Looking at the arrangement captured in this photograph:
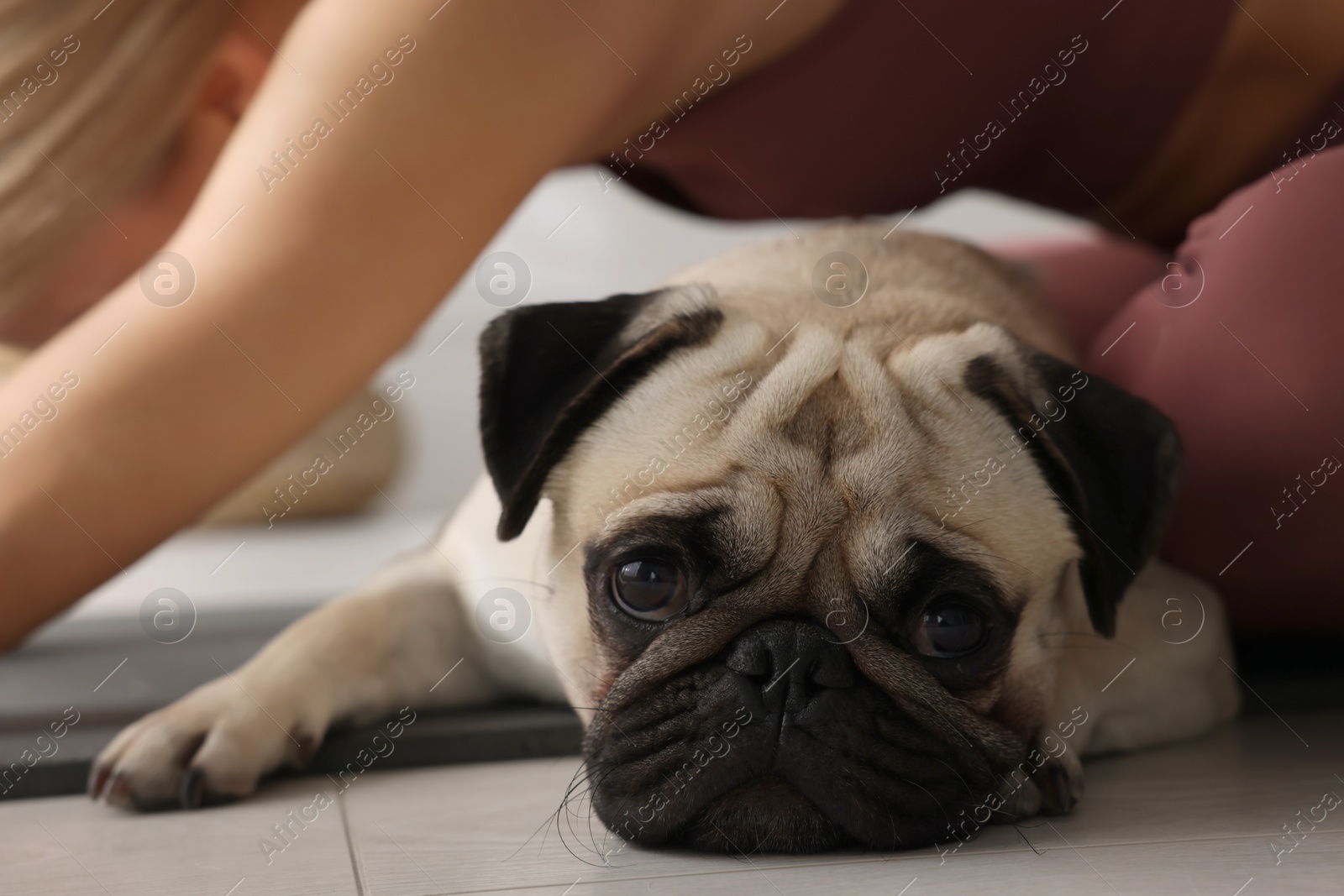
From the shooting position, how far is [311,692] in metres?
1.75

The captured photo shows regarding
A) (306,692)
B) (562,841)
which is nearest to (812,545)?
(562,841)

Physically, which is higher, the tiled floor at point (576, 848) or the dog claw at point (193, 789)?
the dog claw at point (193, 789)

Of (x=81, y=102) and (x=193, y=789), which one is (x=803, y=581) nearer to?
(x=193, y=789)

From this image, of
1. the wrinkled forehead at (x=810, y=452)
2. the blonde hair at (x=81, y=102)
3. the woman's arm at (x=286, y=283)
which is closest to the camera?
the wrinkled forehead at (x=810, y=452)

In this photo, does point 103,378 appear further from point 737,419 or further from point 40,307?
point 40,307

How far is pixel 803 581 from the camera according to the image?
1417mm

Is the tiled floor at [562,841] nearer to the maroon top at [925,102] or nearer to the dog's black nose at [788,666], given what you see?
the dog's black nose at [788,666]

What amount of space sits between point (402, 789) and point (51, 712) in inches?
26.2

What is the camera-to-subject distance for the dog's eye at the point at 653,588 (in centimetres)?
145

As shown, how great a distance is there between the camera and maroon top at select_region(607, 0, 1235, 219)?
2324 millimetres

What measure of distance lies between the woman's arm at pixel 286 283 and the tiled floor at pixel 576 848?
0.41 m

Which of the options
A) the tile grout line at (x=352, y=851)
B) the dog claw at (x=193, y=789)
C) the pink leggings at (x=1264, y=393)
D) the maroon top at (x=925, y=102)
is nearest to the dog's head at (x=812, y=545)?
the tile grout line at (x=352, y=851)

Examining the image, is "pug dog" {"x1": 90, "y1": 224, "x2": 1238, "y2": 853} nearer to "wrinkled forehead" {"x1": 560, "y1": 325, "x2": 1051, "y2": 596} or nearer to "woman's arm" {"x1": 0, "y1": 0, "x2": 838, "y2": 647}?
"wrinkled forehead" {"x1": 560, "y1": 325, "x2": 1051, "y2": 596}

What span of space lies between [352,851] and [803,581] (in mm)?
603
